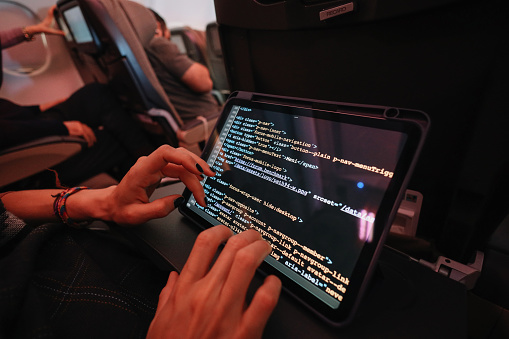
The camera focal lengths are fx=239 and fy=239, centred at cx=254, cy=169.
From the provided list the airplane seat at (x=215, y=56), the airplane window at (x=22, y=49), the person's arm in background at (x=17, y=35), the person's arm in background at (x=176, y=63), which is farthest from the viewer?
the airplane seat at (x=215, y=56)

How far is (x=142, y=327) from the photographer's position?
1.34 feet

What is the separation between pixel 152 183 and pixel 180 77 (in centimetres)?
137

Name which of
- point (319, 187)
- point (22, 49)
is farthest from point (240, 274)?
point (22, 49)

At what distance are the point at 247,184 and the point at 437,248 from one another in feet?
1.39

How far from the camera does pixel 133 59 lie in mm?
1331

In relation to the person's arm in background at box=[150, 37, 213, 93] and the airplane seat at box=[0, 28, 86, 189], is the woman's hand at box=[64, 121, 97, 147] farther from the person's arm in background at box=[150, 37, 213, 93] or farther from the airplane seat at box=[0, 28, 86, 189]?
the person's arm in background at box=[150, 37, 213, 93]

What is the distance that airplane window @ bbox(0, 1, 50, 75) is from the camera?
2252mm

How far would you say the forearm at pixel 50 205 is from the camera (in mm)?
595

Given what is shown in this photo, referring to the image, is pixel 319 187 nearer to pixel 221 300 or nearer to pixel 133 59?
pixel 221 300

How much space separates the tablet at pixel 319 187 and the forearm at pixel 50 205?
277 millimetres

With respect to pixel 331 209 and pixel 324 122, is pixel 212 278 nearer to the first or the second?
pixel 331 209

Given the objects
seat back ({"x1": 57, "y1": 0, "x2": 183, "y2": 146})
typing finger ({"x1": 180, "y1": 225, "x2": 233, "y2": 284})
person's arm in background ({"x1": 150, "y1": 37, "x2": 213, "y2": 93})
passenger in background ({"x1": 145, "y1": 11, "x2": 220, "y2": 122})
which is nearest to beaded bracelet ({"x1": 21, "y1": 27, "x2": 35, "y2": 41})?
seat back ({"x1": 57, "y1": 0, "x2": 183, "y2": 146})

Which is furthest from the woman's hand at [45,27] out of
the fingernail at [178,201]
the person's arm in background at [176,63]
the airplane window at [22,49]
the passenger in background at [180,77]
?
the fingernail at [178,201]

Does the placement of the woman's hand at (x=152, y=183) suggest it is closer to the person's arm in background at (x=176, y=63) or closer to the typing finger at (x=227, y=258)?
the typing finger at (x=227, y=258)
